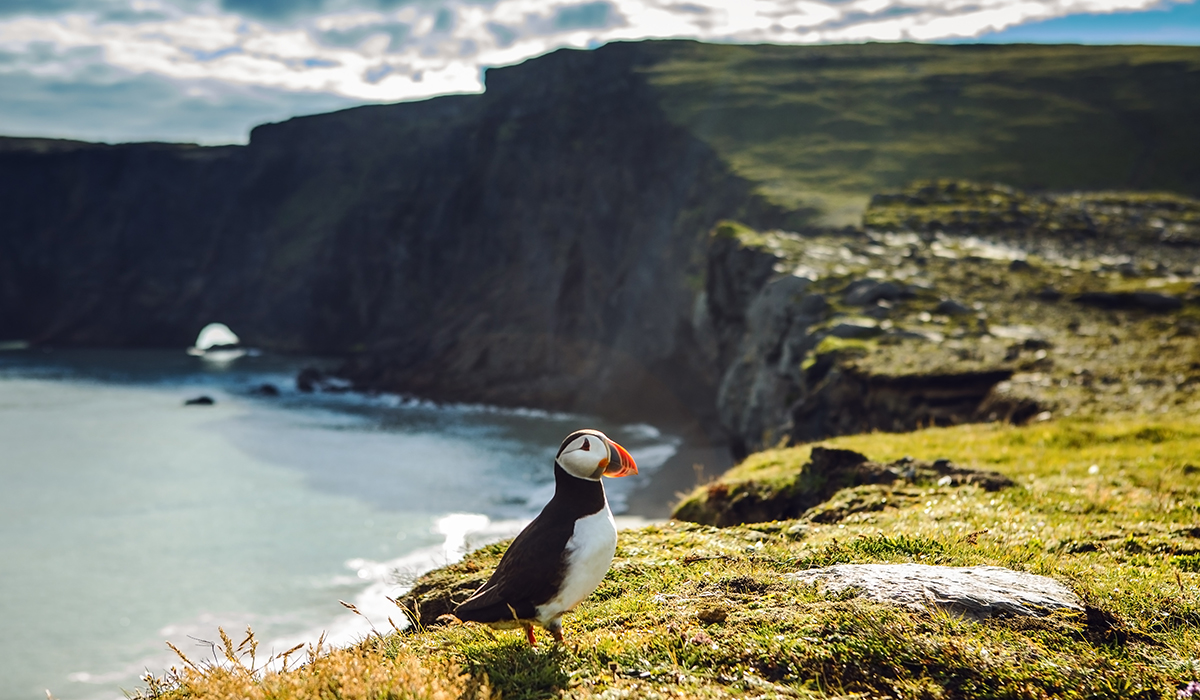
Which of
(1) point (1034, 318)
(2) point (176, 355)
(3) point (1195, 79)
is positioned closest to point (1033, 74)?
(3) point (1195, 79)

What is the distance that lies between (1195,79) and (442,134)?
11554 cm

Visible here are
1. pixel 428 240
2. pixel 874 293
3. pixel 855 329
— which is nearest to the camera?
pixel 855 329

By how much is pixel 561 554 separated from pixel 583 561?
199mm

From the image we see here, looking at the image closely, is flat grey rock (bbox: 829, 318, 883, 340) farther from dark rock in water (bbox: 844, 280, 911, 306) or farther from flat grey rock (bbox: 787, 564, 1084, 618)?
flat grey rock (bbox: 787, 564, 1084, 618)

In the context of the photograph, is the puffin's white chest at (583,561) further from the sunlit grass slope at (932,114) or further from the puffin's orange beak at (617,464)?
the sunlit grass slope at (932,114)

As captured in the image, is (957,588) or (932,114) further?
(932,114)

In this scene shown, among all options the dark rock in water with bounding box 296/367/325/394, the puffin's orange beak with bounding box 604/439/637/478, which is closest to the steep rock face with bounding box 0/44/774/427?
the dark rock in water with bounding box 296/367/325/394

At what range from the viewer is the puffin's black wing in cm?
649

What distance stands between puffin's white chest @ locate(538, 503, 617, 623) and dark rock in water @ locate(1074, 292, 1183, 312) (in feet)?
95.1

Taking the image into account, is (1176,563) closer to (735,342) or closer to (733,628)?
(733,628)

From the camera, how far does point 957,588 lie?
7000 millimetres

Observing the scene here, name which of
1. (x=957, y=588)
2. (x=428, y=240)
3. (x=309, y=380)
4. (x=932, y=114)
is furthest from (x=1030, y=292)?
(x=428, y=240)

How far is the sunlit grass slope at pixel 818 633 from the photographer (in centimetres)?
579

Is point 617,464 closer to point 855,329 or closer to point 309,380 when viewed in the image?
point 855,329
